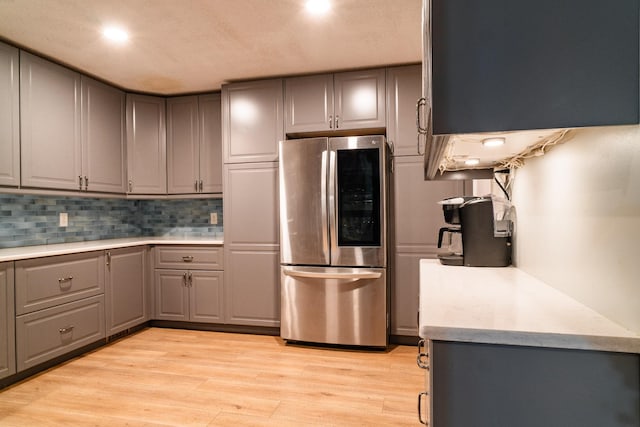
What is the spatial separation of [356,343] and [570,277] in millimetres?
2027

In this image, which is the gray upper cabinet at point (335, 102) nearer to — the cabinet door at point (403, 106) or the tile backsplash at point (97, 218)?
the cabinet door at point (403, 106)

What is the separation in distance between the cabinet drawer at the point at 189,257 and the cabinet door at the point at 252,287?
135 mm

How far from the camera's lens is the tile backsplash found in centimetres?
288

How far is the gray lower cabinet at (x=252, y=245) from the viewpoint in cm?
326

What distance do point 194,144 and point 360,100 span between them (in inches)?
69.7

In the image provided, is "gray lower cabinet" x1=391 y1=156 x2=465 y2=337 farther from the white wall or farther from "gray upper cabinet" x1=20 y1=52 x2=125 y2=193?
"gray upper cabinet" x1=20 y1=52 x2=125 y2=193

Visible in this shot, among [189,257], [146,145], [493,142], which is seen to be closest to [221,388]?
[189,257]

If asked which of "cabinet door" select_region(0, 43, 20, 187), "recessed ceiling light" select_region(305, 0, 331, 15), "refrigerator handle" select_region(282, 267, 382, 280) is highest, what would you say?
"recessed ceiling light" select_region(305, 0, 331, 15)

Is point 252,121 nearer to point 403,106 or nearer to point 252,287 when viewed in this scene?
point 403,106

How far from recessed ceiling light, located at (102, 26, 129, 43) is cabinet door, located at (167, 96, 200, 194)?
115 cm

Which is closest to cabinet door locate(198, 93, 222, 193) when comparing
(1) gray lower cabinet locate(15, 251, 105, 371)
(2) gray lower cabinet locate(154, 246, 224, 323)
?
(2) gray lower cabinet locate(154, 246, 224, 323)

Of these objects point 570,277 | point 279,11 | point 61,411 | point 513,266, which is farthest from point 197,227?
point 570,277

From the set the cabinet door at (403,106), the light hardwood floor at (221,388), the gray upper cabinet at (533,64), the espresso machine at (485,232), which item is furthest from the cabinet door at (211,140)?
the gray upper cabinet at (533,64)

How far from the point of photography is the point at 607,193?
86 centimetres
